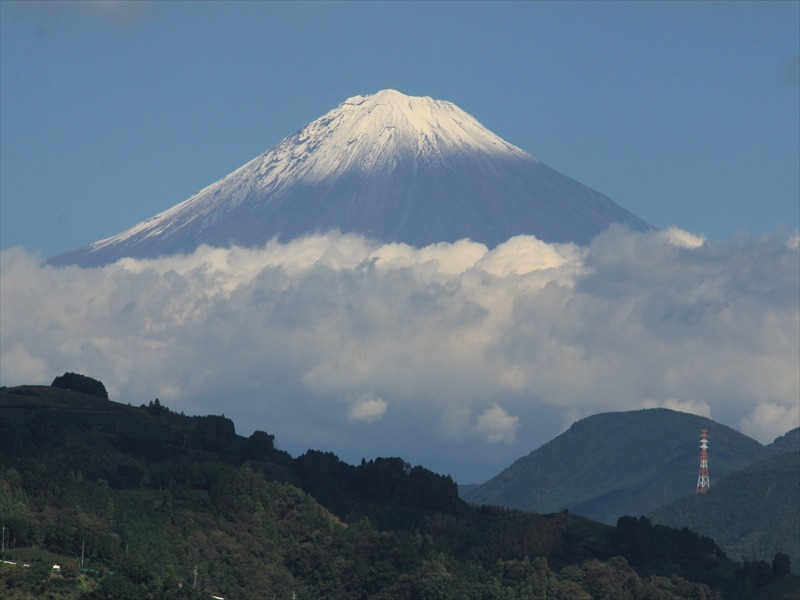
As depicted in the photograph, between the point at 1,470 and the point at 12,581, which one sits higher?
the point at 1,470

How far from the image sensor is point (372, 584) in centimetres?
19975

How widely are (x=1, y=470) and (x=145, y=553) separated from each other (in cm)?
2144

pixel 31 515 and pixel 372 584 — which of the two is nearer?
pixel 31 515

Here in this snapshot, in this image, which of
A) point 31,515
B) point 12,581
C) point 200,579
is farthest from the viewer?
point 200,579

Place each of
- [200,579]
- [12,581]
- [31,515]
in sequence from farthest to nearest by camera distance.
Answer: [200,579], [31,515], [12,581]

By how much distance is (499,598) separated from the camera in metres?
196

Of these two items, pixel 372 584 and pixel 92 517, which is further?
pixel 372 584

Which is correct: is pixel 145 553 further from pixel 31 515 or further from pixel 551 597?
pixel 551 597

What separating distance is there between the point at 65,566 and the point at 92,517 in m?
28.0

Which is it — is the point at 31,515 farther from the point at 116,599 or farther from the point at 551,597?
the point at 551,597

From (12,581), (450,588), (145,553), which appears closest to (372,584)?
(450,588)

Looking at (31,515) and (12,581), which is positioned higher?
(31,515)

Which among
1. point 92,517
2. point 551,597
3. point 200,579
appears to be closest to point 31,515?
point 92,517

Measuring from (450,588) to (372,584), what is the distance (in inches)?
378
